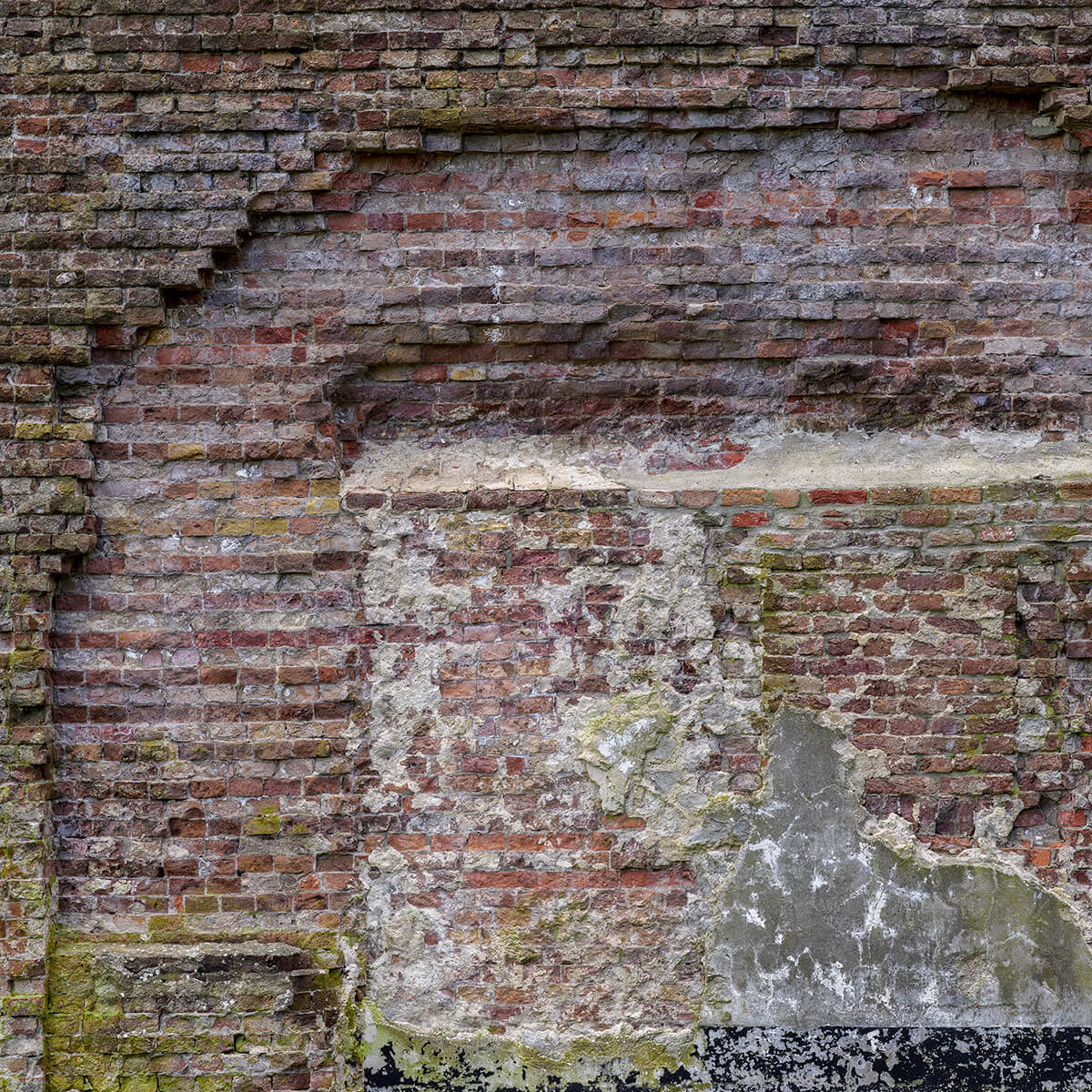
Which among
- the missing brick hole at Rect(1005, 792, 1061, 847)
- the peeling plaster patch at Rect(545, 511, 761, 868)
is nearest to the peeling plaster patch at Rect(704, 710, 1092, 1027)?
the missing brick hole at Rect(1005, 792, 1061, 847)

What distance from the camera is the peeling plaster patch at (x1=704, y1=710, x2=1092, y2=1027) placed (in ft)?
9.96

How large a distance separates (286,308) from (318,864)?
183cm

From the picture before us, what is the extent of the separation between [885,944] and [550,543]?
1.68 metres

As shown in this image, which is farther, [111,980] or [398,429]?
[398,429]

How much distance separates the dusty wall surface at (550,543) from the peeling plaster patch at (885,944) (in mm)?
14

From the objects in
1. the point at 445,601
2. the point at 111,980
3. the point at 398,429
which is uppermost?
the point at 398,429

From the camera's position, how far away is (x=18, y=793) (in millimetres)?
3000

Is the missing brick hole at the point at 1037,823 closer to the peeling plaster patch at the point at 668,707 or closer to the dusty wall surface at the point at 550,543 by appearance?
the dusty wall surface at the point at 550,543

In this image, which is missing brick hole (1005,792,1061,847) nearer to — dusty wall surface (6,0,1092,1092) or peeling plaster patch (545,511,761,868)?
dusty wall surface (6,0,1092,1092)

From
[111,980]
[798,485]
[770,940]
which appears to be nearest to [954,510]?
[798,485]

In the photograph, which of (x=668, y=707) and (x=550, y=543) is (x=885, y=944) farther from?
(x=550, y=543)

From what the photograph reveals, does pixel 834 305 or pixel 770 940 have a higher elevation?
pixel 834 305

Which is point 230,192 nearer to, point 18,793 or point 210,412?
point 210,412

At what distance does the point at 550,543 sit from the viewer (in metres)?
3.13
